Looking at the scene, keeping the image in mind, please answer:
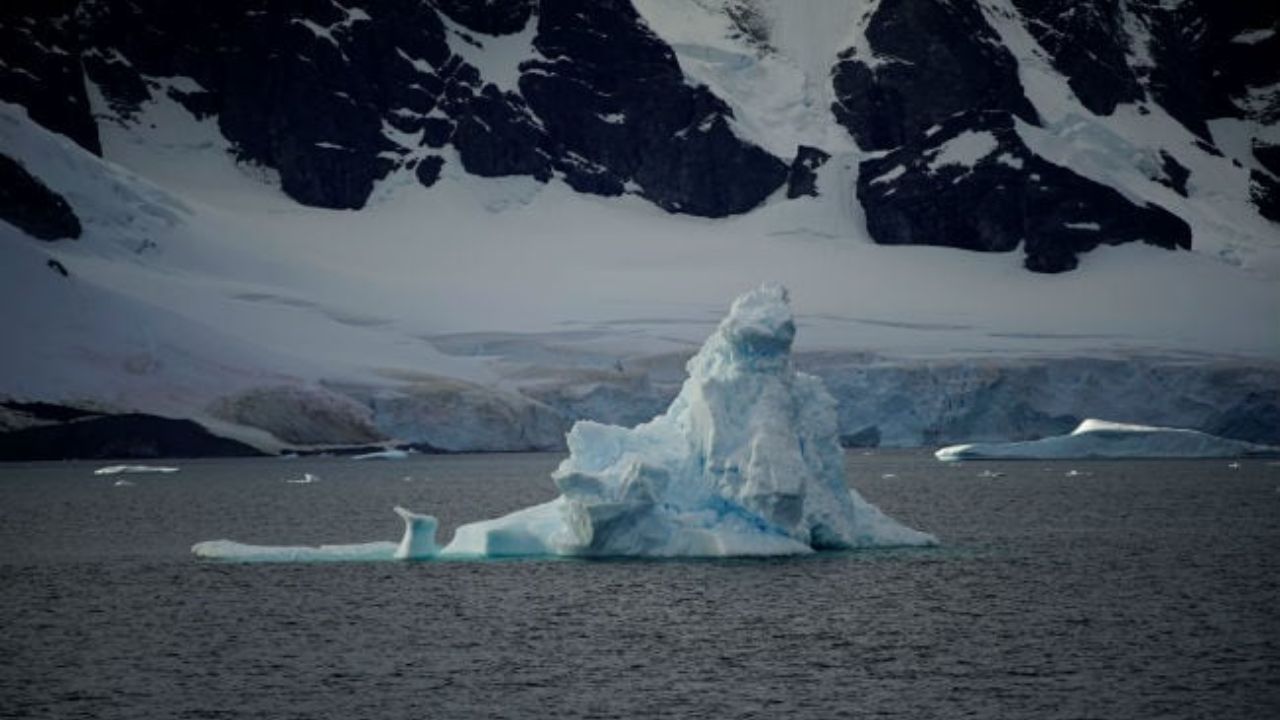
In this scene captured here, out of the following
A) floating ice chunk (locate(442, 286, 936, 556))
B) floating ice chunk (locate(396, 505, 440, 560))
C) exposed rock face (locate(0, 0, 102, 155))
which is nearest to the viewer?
floating ice chunk (locate(442, 286, 936, 556))

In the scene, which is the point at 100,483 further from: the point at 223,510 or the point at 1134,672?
the point at 1134,672

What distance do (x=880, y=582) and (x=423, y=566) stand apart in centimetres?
1439

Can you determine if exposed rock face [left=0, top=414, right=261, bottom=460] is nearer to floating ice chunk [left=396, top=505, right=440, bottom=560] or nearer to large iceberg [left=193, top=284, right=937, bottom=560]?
large iceberg [left=193, top=284, right=937, bottom=560]

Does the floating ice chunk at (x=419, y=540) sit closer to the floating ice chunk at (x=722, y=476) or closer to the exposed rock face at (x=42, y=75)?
the floating ice chunk at (x=722, y=476)

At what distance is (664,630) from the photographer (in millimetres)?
45750

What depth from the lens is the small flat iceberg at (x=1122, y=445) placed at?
122 metres

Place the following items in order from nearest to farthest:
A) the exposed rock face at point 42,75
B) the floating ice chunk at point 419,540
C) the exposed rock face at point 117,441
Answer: the floating ice chunk at point 419,540 → the exposed rock face at point 117,441 → the exposed rock face at point 42,75

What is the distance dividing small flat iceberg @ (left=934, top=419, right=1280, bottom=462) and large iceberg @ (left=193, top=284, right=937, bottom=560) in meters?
65.3

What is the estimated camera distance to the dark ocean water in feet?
124

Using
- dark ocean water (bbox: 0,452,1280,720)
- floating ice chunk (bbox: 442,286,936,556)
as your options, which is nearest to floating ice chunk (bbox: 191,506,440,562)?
dark ocean water (bbox: 0,452,1280,720)

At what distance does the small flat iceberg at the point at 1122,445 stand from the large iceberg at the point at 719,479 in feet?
214

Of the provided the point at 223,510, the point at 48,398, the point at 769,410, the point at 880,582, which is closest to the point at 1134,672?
the point at 880,582

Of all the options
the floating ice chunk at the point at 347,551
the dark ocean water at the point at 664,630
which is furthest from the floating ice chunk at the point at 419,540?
the dark ocean water at the point at 664,630

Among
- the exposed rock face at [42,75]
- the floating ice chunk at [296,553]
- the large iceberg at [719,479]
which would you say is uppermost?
the exposed rock face at [42,75]
